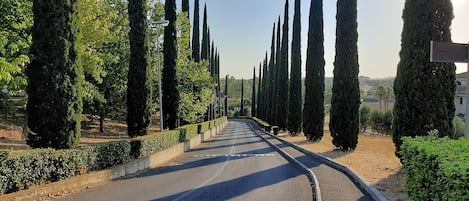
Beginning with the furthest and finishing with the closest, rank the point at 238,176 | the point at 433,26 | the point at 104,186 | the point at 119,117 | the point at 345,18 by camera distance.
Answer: the point at 119,117 < the point at 345,18 < the point at 238,176 < the point at 433,26 < the point at 104,186

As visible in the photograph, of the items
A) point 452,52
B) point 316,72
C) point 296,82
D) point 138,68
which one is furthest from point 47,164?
point 296,82

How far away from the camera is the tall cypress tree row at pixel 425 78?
13945 millimetres

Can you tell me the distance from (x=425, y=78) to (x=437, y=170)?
8.98m

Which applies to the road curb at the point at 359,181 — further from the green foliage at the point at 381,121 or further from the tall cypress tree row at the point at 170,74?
the green foliage at the point at 381,121

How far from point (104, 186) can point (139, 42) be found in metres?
9.71

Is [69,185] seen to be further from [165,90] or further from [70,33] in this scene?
[165,90]

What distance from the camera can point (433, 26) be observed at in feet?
46.5

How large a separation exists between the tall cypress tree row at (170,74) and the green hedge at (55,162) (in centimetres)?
1291

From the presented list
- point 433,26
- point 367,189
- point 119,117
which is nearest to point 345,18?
point 433,26

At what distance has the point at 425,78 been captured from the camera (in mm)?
14102

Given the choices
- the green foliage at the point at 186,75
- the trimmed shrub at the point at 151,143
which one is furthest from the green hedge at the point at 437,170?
the green foliage at the point at 186,75

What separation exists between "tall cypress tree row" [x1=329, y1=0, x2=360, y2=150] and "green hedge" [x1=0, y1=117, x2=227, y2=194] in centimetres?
1038

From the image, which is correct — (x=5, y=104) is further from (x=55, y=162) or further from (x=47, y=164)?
(x=47, y=164)

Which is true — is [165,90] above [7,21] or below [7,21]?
below
